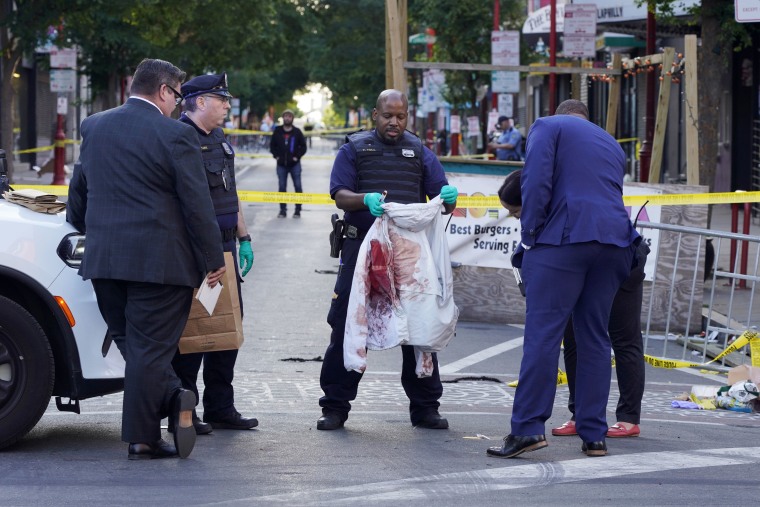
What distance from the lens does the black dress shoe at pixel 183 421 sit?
6.06m

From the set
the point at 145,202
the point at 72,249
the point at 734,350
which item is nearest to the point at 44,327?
the point at 72,249

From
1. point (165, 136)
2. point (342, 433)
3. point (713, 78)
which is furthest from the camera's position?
point (713, 78)

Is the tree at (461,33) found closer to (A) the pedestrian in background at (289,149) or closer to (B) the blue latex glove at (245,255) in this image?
(A) the pedestrian in background at (289,149)

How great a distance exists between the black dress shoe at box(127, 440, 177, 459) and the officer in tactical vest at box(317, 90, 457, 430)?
1.12 m

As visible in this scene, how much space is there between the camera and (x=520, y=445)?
629 cm

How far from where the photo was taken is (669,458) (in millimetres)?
6391

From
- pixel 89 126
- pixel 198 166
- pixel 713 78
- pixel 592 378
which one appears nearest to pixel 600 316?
pixel 592 378

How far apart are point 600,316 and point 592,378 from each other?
302mm

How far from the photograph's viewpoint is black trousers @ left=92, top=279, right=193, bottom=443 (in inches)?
239

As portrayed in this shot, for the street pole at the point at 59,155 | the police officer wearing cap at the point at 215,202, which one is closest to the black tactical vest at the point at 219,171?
the police officer wearing cap at the point at 215,202

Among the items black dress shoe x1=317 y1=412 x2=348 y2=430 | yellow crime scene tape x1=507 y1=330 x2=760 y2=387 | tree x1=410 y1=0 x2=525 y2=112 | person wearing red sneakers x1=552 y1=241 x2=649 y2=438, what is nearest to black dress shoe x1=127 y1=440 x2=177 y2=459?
black dress shoe x1=317 y1=412 x2=348 y2=430

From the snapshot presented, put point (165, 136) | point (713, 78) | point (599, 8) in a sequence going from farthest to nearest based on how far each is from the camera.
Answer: point (599, 8) < point (713, 78) < point (165, 136)

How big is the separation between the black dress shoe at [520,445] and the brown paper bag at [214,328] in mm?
1438

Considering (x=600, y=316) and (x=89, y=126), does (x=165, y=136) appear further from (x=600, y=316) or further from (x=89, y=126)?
(x=600, y=316)
